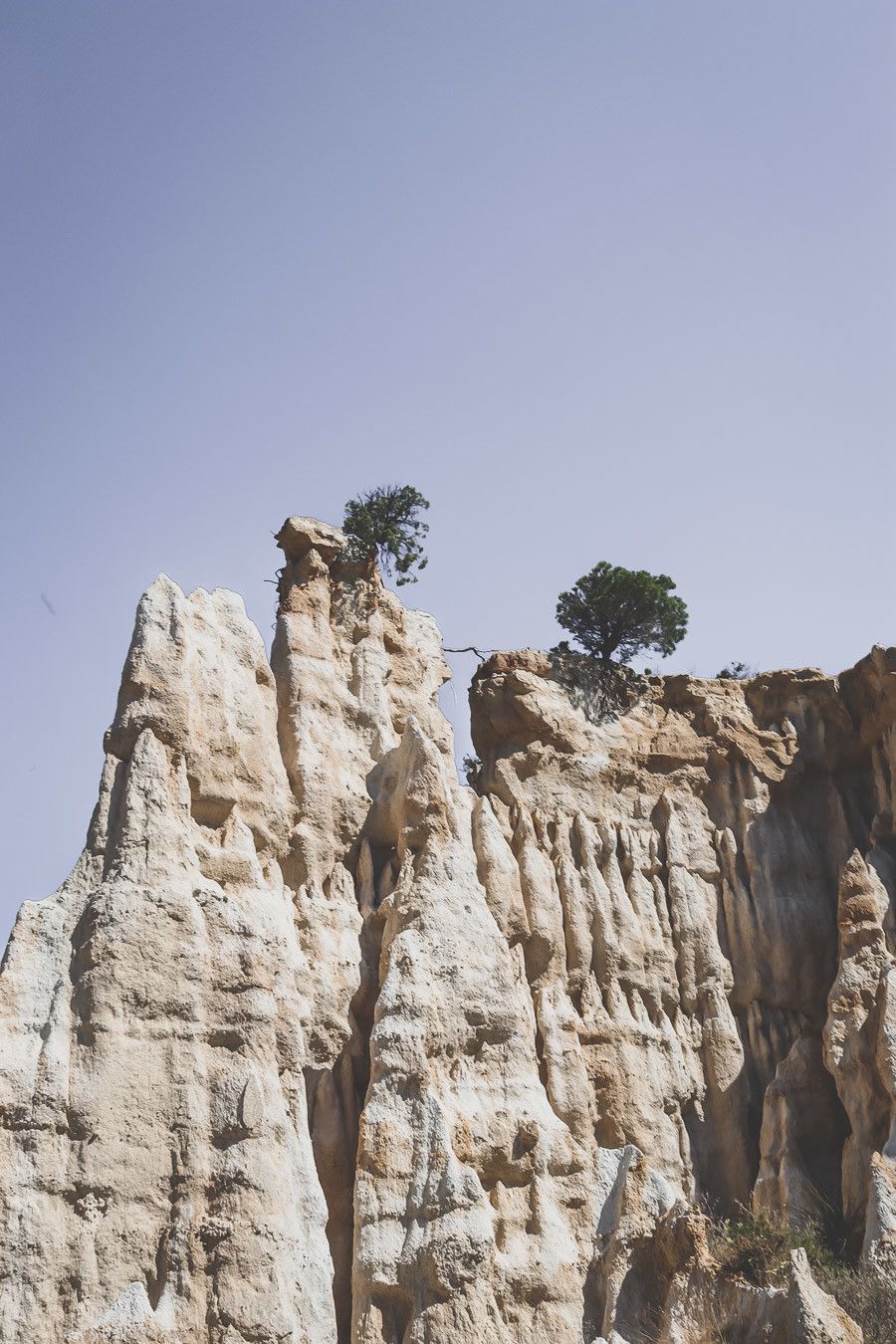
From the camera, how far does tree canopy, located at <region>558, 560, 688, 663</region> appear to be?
1195 inches

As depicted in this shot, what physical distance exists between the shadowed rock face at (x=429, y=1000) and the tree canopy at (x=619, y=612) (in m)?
2.00

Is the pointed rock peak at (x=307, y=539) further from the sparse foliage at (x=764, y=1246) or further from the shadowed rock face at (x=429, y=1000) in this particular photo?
the sparse foliage at (x=764, y=1246)

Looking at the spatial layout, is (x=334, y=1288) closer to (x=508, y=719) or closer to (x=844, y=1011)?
(x=844, y=1011)

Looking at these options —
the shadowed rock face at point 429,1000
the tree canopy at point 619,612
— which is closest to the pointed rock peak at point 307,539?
the shadowed rock face at point 429,1000

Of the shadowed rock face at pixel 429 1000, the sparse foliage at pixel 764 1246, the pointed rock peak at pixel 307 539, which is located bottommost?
the sparse foliage at pixel 764 1246

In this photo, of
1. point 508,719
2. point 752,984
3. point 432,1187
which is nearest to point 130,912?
point 432,1187

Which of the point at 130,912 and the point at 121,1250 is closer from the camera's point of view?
the point at 121,1250

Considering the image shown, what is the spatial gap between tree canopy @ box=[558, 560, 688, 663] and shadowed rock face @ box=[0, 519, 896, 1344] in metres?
2.00

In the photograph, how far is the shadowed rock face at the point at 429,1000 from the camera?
1761cm

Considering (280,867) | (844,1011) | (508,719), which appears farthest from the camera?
(508,719)

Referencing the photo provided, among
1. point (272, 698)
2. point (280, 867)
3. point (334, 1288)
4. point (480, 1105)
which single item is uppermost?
point (272, 698)

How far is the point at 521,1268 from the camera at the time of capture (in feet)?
62.6

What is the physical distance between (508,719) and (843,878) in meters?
6.48

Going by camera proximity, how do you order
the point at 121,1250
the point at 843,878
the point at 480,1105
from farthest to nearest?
1. the point at 843,878
2. the point at 480,1105
3. the point at 121,1250
